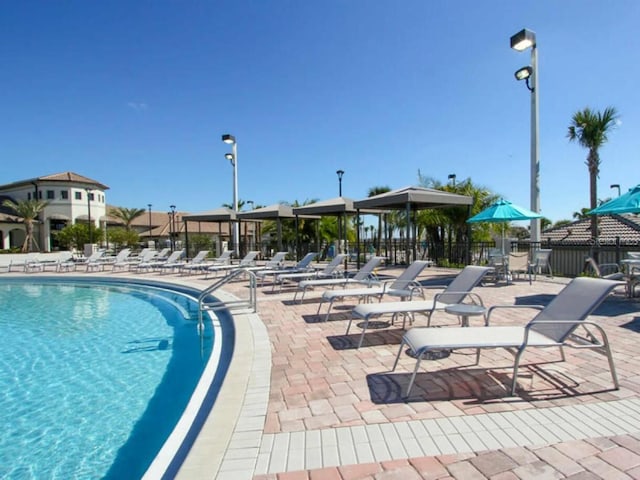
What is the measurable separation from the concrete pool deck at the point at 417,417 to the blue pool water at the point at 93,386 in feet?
2.96

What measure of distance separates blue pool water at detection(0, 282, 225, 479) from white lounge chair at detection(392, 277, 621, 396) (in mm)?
2508

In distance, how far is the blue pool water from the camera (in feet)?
10.2

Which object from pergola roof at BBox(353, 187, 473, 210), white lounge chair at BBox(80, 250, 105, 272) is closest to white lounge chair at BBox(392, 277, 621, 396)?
pergola roof at BBox(353, 187, 473, 210)

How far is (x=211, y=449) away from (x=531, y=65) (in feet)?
46.1

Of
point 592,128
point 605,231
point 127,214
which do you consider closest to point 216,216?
point 605,231

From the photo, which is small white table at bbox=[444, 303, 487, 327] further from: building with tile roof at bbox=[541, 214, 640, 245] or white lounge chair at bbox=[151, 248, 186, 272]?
building with tile roof at bbox=[541, 214, 640, 245]

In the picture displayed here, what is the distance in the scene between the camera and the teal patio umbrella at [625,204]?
22.5ft

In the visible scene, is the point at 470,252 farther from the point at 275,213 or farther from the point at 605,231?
the point at 605,231

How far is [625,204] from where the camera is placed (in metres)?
7.07

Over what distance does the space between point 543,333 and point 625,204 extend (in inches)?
217

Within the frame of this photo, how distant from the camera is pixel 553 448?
2.21 m

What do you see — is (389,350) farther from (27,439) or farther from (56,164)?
(56,164)

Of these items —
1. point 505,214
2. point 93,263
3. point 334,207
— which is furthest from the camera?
point 93,263

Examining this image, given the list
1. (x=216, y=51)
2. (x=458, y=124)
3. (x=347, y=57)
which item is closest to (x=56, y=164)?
(x=216, y=51)
